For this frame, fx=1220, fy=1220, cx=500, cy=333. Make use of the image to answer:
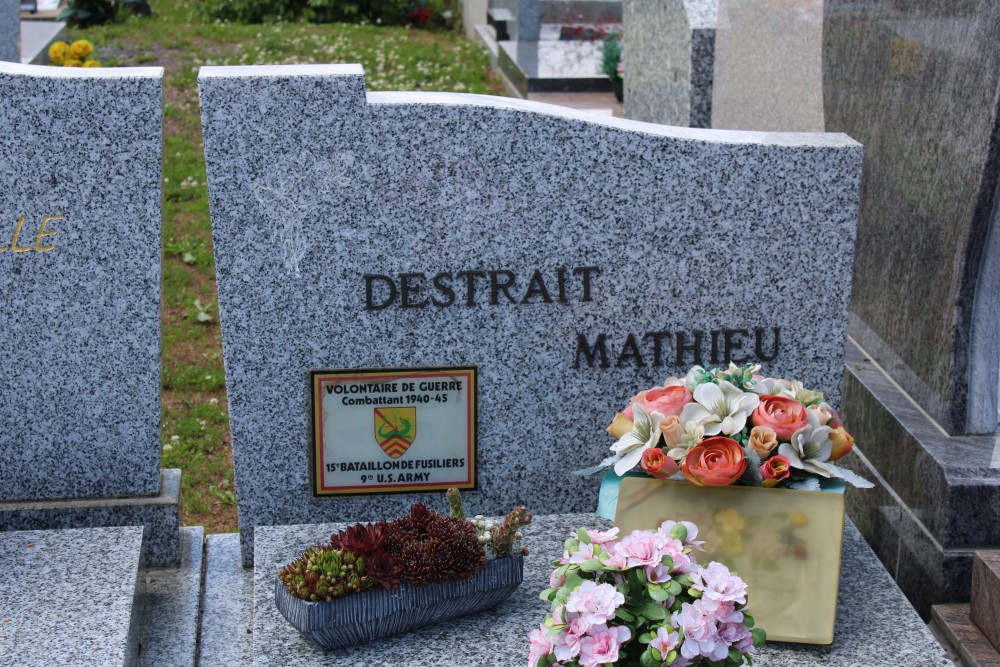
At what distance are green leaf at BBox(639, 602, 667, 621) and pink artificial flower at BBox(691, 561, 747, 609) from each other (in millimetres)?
82

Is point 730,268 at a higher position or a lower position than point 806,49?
lower

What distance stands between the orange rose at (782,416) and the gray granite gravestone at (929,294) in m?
0.70

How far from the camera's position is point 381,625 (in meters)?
2.88

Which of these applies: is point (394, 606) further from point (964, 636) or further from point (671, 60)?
point (671, 60)

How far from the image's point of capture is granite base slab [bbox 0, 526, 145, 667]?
2.93m

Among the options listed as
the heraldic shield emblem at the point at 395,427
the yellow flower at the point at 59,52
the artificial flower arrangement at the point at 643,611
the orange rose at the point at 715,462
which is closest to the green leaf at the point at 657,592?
the artificial flower arrangement at the point at 643,611

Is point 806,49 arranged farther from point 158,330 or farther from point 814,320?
point 158,330

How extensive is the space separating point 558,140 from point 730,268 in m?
0.63

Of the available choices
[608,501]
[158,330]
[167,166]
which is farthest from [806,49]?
[167,166]

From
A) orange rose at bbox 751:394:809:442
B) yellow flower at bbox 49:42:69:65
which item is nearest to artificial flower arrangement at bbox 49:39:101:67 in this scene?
yellow flower at bbox 49:42:69:65

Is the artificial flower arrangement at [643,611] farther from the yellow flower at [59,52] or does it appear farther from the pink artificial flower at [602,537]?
the yellow flower at [59,52]

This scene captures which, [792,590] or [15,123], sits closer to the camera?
[792,590]

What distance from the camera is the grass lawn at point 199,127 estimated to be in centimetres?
491

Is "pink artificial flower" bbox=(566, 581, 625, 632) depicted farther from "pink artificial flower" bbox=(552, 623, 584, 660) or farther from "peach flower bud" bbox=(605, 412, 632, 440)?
"peach flower bud" bbox=(605, 412, 632, 440)
